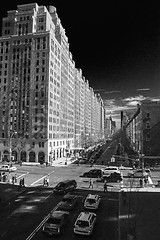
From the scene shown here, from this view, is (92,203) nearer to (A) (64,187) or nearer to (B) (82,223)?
(B) (82,223)

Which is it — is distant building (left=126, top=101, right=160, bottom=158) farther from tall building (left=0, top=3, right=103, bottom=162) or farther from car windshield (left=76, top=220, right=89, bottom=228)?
car windshield (left=76, top=220, right=89, bottom=228)

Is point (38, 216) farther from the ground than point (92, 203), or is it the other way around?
point (92, 203)

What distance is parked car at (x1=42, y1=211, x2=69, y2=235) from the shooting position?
1416cm

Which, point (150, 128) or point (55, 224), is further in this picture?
point (150, 128)

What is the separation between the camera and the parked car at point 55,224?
14164mm

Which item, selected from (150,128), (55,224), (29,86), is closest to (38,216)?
(55,224)

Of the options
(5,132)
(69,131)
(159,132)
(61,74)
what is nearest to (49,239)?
(159,132)

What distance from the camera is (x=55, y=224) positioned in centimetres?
1452

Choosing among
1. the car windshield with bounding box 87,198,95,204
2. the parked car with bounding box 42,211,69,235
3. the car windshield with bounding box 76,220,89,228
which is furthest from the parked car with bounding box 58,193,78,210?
the car windshield with bounding box 76,220,89,228

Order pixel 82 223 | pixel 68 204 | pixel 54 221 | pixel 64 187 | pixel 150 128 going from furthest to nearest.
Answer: pixel 150 128
pixel 64 187
pixel 68 204
pixel 54 221
pixel 82 223

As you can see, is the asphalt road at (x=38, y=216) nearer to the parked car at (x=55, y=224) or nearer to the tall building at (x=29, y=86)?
the parked car at (x=55, y=224)

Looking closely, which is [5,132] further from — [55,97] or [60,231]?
[60,231]

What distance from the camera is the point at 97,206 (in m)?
19.9

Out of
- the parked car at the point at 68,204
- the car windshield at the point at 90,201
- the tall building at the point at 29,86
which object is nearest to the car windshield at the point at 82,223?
the parked car at the point at 68,204
